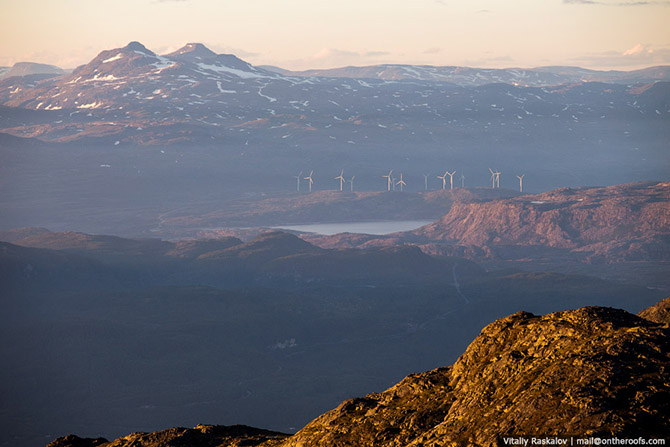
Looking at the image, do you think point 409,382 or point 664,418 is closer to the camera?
point 664,418

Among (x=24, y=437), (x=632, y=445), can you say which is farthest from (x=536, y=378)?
(x=24, y=437)

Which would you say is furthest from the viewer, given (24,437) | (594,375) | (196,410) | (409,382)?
(196,410)

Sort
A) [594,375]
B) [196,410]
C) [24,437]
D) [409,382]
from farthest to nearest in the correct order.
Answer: [196,410], [24,437], [409,382], [594,375]

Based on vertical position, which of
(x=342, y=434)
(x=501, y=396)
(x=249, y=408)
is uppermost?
(x=501, y=396)

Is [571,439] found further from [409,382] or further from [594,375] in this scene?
[409,382]

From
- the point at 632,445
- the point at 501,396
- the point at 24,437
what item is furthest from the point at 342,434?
the point at 24,437

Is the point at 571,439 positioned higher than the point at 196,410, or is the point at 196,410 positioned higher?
the point at 571,439
